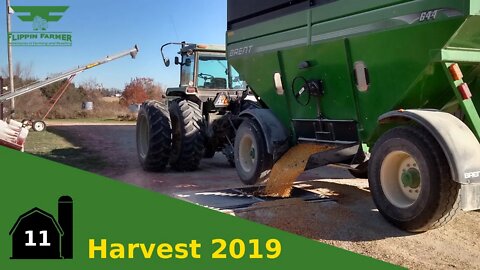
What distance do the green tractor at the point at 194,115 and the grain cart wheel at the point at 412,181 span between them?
358 cm

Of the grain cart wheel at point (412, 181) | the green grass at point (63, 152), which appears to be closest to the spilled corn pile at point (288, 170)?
the grain cart wheel at point (412, 181)

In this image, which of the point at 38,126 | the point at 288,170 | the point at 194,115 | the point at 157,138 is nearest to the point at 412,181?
the point at 288,170

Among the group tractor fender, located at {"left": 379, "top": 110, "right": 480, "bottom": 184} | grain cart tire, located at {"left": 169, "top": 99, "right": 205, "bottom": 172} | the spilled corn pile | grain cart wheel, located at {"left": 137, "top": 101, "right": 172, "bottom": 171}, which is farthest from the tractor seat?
tractor fender, located at {"left": 379, "top": 110, "right": 480, "bottom": 184}

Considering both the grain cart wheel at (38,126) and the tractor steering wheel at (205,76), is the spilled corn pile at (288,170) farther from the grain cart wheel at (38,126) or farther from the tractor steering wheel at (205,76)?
the grain cart wheel at (38,126)

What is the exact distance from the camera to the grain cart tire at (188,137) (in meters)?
8.34

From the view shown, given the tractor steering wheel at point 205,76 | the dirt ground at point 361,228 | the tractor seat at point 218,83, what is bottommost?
the dirt ground at point 361,228

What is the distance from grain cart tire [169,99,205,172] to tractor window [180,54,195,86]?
0.93 meters

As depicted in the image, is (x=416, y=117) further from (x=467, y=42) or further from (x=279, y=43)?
(x=279, y=43)

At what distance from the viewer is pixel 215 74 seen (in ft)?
32.0

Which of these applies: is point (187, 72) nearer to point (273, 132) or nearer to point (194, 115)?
point (194, 115)

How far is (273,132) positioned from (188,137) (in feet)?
8.03

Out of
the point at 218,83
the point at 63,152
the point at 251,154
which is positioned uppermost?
the point at 218,83

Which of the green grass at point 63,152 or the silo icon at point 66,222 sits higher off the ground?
the silo icon at point 66,222

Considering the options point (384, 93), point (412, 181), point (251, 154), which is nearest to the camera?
point (412, 181)
